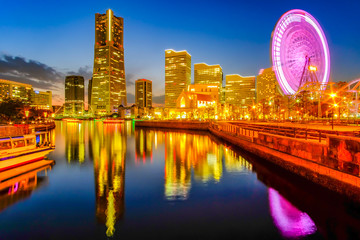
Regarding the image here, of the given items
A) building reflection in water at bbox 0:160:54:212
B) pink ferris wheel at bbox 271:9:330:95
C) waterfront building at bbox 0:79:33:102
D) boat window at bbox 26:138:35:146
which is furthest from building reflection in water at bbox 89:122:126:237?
waterfront building at bbox 0:79:33:102

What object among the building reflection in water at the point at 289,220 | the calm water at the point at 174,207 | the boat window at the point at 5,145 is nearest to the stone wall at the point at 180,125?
the calm water at the point at 174,207

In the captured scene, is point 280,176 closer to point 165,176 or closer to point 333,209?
point 333,209

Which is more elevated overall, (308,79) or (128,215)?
(308,79)

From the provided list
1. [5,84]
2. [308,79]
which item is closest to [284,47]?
[308,79]

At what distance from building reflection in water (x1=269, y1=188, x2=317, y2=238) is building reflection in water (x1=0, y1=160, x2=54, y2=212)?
1420cm

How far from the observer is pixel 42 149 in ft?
75.6

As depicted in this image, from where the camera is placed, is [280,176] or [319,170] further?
[280,176]

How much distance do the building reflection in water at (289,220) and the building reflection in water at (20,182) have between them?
14198 mm

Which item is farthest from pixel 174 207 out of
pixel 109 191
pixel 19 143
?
pixel 19 143

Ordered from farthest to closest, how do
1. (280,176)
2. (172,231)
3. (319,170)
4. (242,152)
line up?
(242,152) → (280,176) → (319,170) → (172,231)

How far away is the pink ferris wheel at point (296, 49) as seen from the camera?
47188 mm

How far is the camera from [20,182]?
16.8 meters

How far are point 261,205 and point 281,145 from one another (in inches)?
363

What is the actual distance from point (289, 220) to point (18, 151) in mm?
→ 21323
